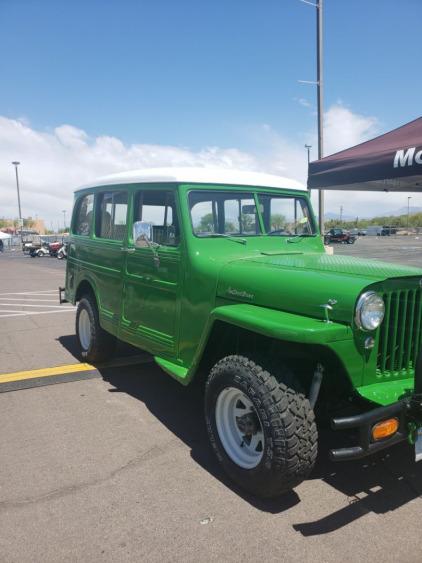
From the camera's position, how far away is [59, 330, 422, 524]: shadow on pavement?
8.78 feet

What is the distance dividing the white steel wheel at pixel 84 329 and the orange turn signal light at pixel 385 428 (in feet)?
12.4

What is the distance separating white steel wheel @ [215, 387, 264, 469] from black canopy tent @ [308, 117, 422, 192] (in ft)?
8.76

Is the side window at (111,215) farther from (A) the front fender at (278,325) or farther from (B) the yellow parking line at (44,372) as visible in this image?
(A) the front fender at (278,325)

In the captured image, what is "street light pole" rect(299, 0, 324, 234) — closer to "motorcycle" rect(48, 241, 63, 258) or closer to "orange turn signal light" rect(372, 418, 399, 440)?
"orange turn signal light" rect(372, 418, 399, 440)

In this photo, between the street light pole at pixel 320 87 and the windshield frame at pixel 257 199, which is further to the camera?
the street light pole at pixel 320 87

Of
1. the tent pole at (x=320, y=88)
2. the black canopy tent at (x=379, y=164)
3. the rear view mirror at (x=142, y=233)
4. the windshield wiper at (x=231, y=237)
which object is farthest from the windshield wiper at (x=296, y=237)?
the tent pole at (x=320, y=88)

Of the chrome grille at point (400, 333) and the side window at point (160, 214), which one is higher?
the side window at point (160, 214)

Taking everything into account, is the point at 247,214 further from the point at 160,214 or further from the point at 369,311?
the point at 369,311

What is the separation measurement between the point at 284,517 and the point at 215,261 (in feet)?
5.93

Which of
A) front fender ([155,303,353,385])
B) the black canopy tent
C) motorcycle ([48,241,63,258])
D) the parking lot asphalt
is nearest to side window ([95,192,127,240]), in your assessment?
the parking lot asphalt

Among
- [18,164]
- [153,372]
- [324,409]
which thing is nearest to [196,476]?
[324,409]

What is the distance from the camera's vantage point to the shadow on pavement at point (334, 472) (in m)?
2.68

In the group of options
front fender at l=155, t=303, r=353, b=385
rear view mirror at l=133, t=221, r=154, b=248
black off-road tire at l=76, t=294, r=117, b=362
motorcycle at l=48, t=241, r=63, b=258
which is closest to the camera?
front fender at l=155, t=303, r=353, b=385

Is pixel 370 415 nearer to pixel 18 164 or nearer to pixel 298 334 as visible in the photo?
pixel 298 334
